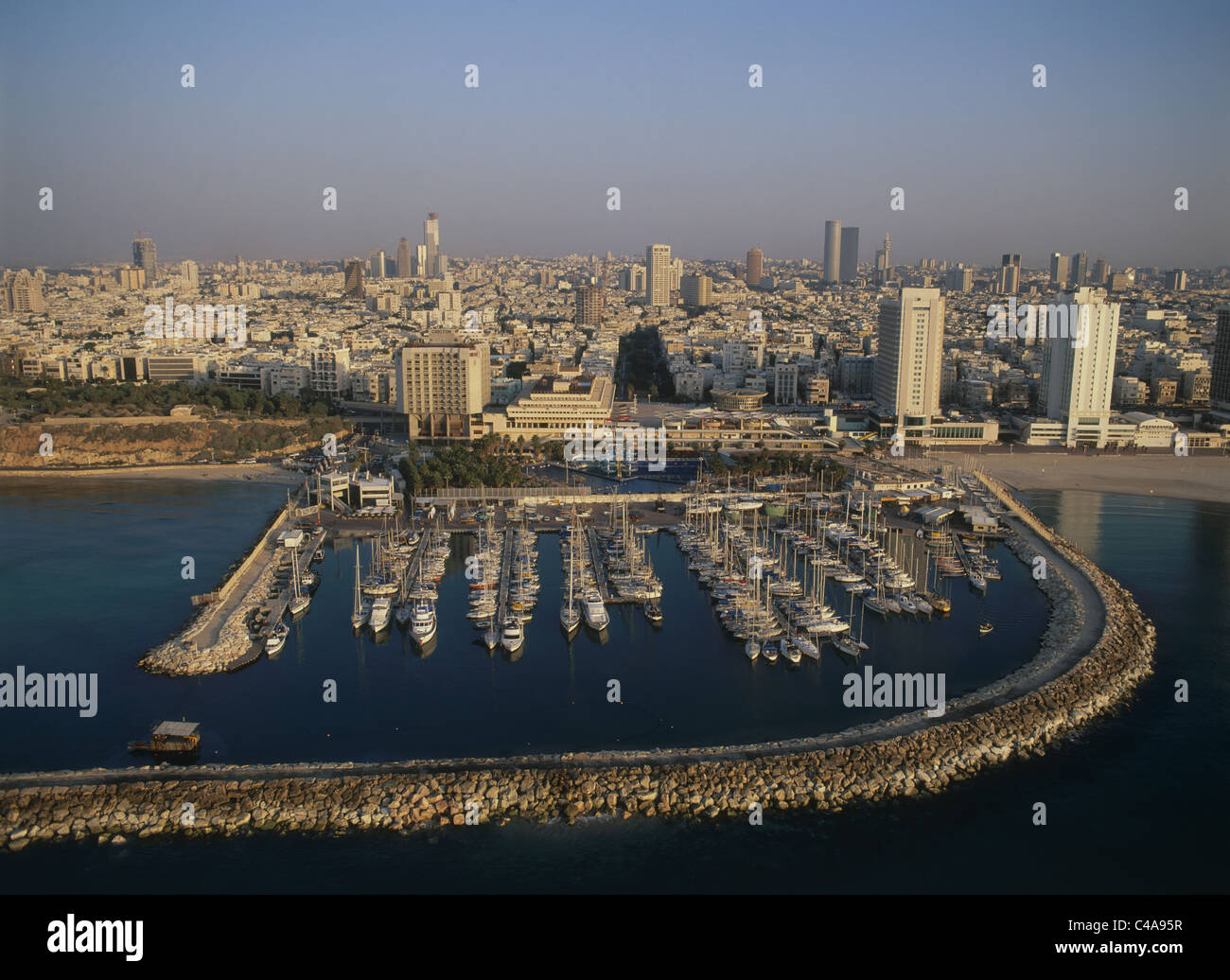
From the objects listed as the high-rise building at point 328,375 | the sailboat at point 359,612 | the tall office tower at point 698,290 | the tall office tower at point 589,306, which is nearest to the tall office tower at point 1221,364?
the sailboat at point 359,612

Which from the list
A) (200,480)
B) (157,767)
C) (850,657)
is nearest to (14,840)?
(157,767)

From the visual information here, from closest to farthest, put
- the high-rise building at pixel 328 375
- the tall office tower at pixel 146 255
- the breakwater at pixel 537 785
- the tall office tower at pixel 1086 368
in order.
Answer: the breakwater at pixel 537 785
the tall office tower at pixel 1086 368
the high-rise building at pixel 328 375
the tall office tower at pixel 146 255

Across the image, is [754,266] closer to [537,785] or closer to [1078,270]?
[1078,270]

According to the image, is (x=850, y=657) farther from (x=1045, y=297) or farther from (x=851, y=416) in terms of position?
(x=1045, y=297)

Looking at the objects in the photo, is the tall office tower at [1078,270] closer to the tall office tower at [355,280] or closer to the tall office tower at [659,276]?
the tall office tower at [659,276]

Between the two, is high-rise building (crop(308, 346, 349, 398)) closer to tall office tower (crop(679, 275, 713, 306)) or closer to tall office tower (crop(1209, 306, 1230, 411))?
tall office tower (crop(1209, 306, 1230, 411))
